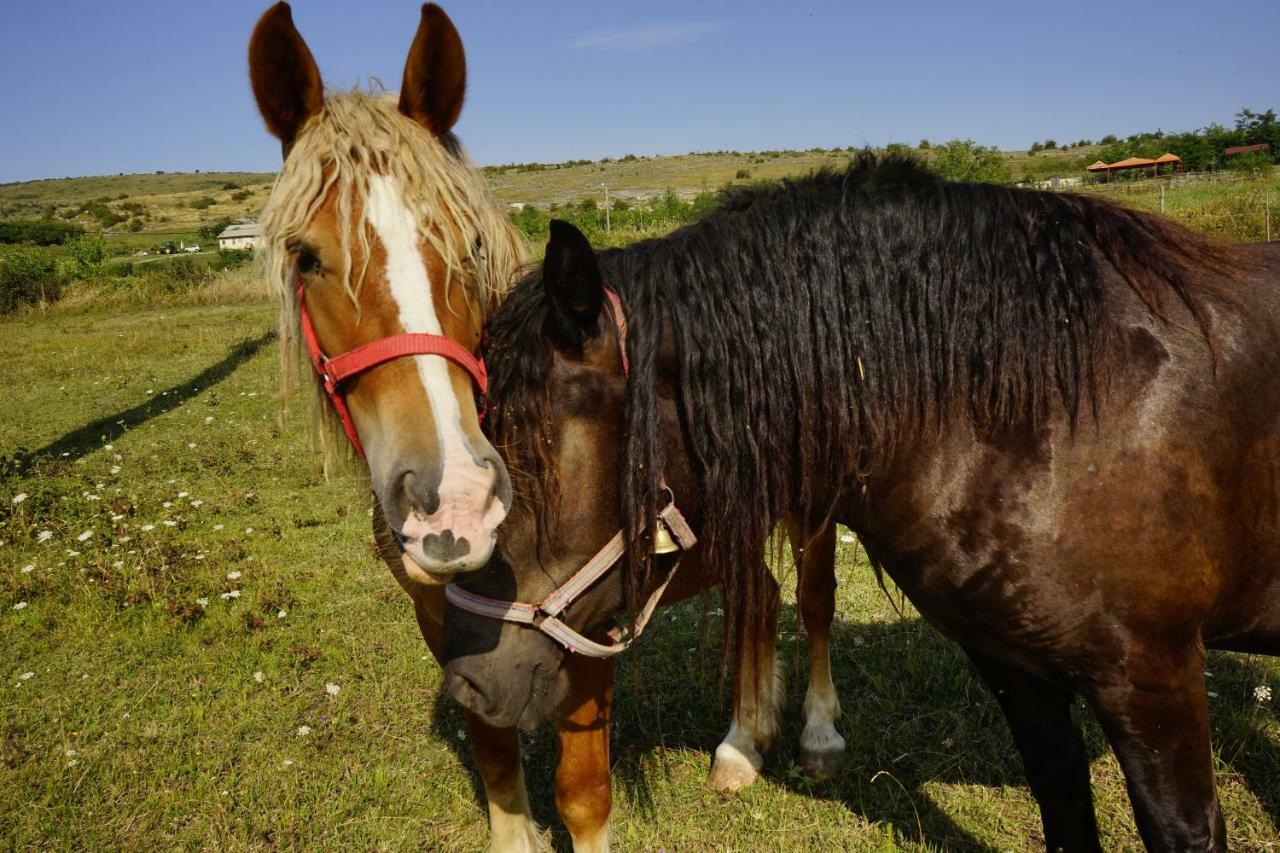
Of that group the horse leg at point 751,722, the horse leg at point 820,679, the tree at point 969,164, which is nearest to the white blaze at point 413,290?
the horse leg at point 751,722

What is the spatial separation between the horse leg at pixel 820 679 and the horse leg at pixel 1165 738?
1487 millimetres

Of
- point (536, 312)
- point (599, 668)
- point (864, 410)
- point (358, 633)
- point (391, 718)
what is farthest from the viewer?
point (358, 633)

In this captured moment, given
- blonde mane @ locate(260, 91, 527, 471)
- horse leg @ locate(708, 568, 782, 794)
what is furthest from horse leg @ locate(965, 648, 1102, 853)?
blonde mane @ locate(260, 91, 527, 471)

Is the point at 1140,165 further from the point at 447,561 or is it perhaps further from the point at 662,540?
the point at 447,561

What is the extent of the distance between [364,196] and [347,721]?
9.39 ft

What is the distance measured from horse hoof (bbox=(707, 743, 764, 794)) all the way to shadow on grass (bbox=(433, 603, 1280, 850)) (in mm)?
82

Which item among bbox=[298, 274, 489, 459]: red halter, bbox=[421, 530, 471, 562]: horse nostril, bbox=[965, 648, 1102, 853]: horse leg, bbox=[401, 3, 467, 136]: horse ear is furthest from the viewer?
bbox=[965, 648, 1102, 853]: horse leg

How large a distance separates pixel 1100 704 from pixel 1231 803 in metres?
1.78

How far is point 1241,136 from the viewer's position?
42438mm

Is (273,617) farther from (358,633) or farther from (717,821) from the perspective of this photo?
(717,821)

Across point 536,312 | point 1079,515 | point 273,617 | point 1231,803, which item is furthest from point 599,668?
point 273,617

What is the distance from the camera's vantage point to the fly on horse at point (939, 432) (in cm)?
167

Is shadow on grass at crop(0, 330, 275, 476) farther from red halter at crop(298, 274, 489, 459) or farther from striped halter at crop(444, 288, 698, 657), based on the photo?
striped halter at crop(444, 288, 698, 657)

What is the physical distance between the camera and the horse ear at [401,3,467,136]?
1.93m
